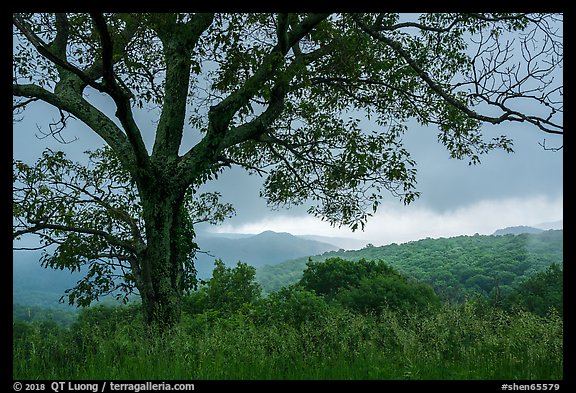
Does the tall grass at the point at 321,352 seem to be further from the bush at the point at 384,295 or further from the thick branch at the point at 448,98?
the bush at the point at 384,295

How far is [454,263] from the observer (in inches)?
1617

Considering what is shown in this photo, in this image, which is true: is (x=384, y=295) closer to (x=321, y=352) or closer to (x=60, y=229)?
(x=60, y=229)

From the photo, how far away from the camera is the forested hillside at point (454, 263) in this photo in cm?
3825

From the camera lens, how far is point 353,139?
13594 millimetres

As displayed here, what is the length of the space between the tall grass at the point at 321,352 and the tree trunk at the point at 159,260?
8.01 ft

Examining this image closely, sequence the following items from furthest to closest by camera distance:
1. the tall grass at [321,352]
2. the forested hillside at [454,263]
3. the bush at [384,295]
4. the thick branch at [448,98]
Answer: the forested hillside at [454,263]
the bush at [384,295]
the thick branch at [448,98]
the tall grass at [321,352]

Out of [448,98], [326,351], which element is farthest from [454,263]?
[326,351]

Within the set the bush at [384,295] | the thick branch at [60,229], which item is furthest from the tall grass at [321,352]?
the bush at [384,295]

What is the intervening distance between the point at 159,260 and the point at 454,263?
34959mm

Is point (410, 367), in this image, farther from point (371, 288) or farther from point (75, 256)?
point (371, 288)

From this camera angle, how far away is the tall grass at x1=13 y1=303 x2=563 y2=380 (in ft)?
22.2

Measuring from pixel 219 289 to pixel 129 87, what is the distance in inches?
760
